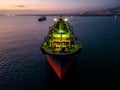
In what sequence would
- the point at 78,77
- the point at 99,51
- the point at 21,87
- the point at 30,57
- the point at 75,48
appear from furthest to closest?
the point at 99,51 → the point at 30,57 → the point at 75,48 → the point at 78,77 → the point at 21,87

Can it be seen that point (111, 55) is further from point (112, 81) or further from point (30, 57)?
point (30, 57)

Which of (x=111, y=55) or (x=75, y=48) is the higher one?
(x=75, y=48)

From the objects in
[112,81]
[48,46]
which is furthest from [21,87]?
[112,81]

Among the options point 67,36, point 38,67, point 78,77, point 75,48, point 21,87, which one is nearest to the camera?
→ point 21,87

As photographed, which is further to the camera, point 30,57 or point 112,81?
point 30,57

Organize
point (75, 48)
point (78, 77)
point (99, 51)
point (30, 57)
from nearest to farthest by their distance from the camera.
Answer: point (78, 77)
point (75, 48)
point (30, 57)
point (99, 51)

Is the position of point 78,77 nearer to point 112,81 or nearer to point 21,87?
point 112,81

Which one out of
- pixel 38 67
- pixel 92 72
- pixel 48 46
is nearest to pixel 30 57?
pixel 38 67

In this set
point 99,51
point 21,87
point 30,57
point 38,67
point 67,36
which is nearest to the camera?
point 21,87

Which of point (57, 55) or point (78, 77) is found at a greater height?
point (57, 55)
